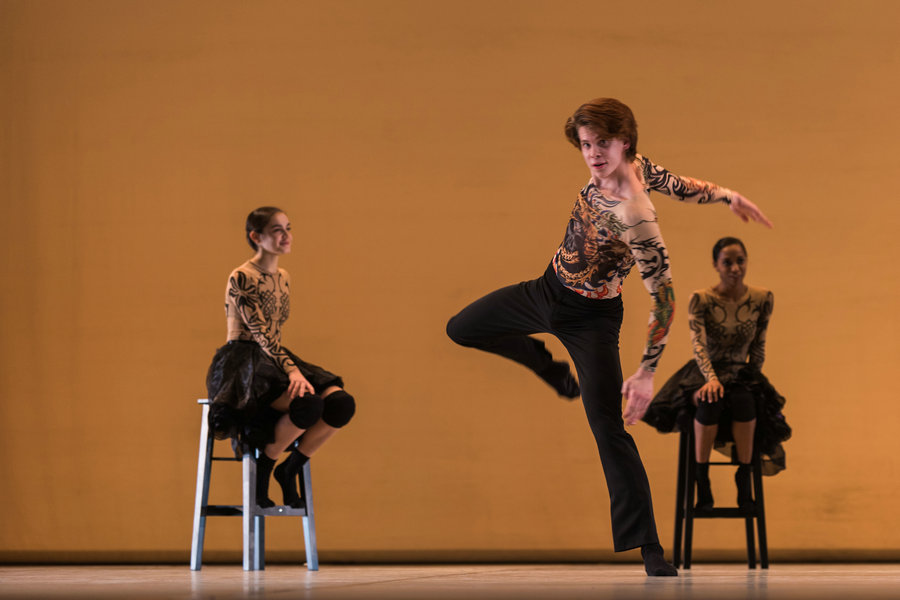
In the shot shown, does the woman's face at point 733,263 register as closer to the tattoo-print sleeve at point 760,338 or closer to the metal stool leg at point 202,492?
the tattoo-print sleeve at point 760,338

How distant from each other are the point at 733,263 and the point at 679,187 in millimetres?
1586

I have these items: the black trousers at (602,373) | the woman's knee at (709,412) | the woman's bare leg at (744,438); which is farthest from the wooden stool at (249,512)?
the woman's bare leg at (744,438)

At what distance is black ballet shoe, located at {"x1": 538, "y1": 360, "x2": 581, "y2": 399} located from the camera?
3.24 m

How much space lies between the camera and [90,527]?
4.95 metres

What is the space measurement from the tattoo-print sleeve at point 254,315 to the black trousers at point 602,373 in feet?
3.73

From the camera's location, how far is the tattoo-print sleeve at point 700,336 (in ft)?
13.7

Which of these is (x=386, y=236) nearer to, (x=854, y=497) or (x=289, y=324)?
(x=289, y=324)

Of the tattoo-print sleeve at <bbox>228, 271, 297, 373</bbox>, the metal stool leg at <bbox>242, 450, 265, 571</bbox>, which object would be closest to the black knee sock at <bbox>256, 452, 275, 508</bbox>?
the metal stool leg at <bbox>242, 450, 265, 571</bbox>

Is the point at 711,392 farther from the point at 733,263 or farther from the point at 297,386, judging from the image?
the point at 297,386

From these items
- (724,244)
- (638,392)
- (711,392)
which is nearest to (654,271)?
(638,392)

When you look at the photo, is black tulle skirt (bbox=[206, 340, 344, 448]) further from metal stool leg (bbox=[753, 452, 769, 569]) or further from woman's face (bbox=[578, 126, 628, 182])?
metal stool leg (bbox=[753, 452, 769, 569])

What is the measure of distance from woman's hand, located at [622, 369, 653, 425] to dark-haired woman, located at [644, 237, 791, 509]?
1.61m

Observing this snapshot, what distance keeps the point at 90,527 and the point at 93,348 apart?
88 centimetres

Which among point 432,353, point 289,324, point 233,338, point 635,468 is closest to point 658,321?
point 635,468
